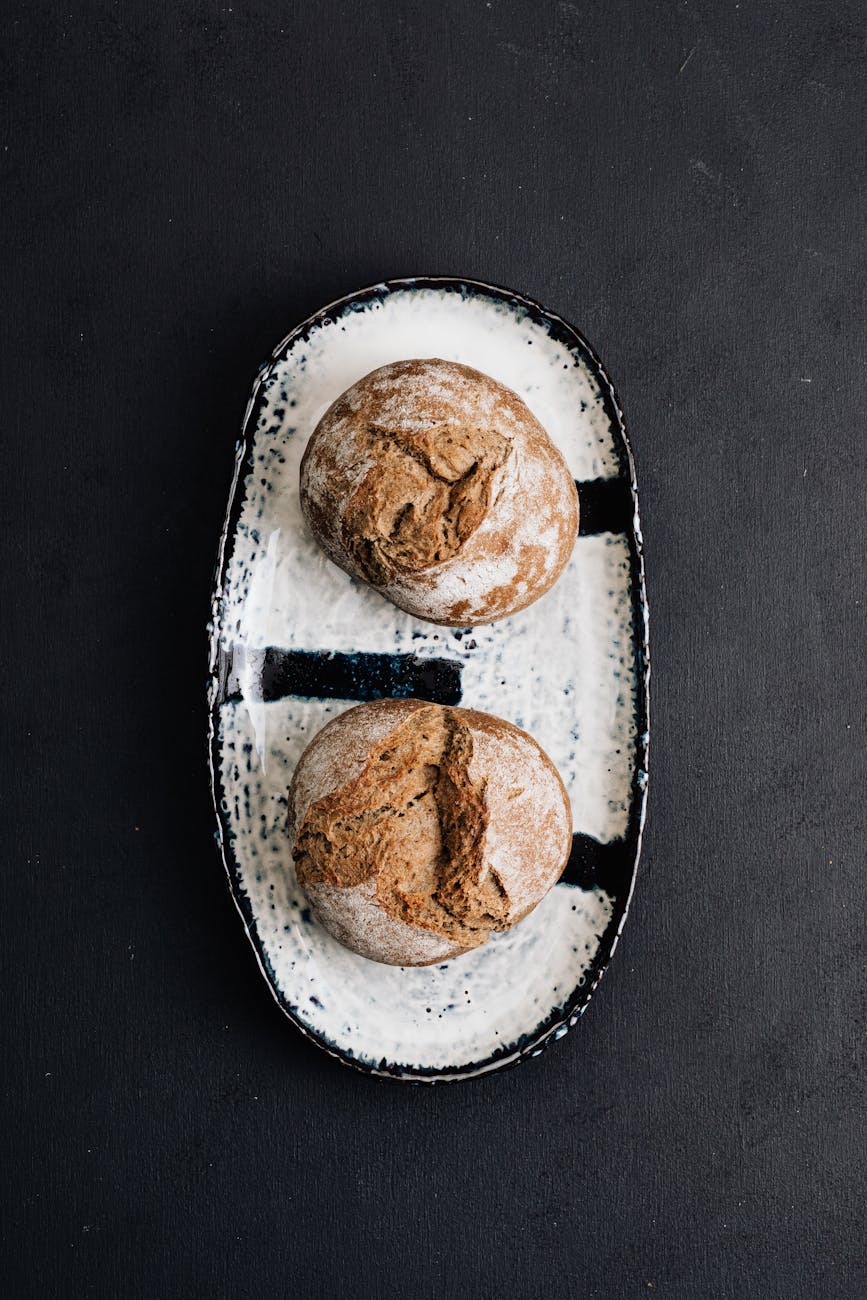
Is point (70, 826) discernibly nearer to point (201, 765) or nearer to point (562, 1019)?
point (201, 765)

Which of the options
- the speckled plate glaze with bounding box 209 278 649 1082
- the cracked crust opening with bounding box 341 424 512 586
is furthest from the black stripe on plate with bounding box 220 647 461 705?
the cracked crust opening with bounding box 341 424 512 586

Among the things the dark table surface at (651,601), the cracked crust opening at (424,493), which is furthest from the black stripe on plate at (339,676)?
the cracked crust opening at (424,493)

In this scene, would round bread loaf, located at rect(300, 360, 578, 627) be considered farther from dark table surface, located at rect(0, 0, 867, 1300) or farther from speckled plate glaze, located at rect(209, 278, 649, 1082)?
dark table surface, located at rect(0, 0, 867, 1300)

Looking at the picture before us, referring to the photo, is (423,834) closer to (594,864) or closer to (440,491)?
(594,864)

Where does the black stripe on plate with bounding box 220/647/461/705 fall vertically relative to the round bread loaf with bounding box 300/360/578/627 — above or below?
below

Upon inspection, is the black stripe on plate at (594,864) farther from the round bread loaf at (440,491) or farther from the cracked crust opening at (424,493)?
the cracked crust opening at (424,493)

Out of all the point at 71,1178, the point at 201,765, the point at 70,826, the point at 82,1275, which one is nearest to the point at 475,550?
the point at 201,765
